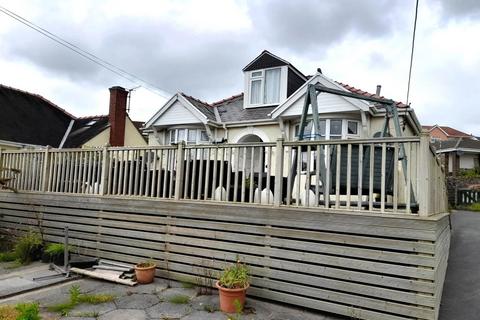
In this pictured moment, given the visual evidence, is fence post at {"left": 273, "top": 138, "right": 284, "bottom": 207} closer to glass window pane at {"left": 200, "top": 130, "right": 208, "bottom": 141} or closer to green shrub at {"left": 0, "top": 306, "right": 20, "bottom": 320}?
green shrub at {"left": 0, "top": 306, "right": 20, "bottom": 320}

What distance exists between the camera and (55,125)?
17.8 m

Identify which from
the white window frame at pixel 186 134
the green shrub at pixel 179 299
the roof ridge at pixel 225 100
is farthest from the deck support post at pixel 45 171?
the roof ridge at pixel 225 100

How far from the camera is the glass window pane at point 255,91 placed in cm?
1185

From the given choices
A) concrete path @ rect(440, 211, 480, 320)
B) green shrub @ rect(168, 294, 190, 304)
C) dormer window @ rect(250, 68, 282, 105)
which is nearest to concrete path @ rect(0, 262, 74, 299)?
green shrub @ rect(168, 294, 190, 304)

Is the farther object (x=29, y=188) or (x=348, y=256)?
(x=29, y=188)

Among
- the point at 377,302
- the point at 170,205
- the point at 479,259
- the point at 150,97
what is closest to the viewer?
the point at 377,302

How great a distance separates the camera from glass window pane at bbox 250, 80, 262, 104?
1185 centimetres

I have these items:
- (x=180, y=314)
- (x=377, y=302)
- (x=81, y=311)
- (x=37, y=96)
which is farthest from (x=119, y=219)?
(x=37, y=96)

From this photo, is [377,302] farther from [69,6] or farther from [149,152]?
[69,6]

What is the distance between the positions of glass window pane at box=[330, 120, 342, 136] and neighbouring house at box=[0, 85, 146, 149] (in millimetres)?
10553

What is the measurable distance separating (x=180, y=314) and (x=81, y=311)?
45.7 inches

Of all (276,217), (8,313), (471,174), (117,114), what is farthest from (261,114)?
(471,174)

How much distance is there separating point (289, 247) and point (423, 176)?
1.81 meters

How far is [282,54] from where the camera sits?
11.9m
